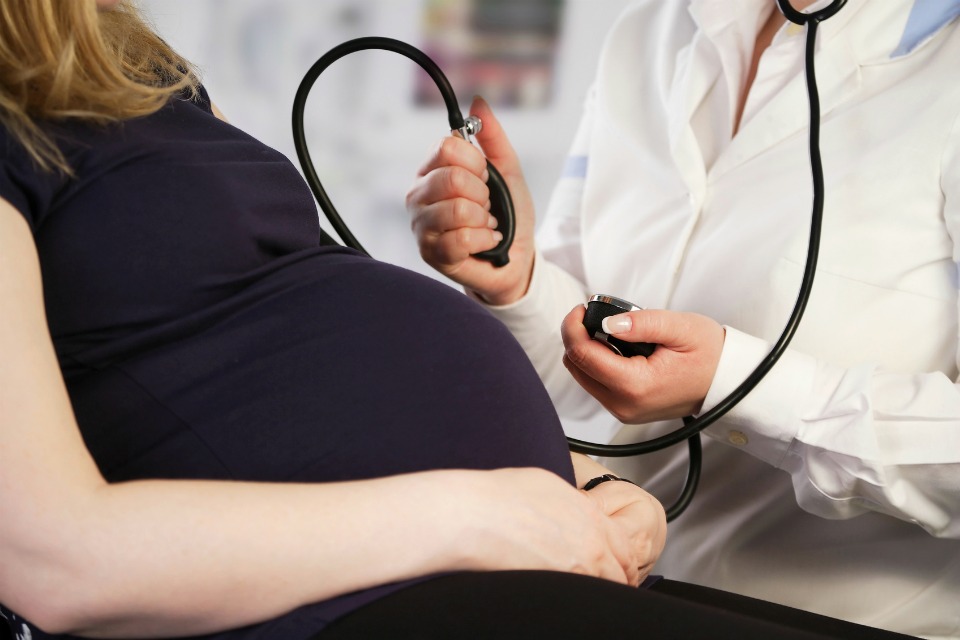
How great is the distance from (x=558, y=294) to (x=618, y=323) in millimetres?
373

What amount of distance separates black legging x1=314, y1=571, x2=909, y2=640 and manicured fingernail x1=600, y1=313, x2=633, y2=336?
29 cm

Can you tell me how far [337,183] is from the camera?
2.54 metres

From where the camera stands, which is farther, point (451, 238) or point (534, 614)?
point (451, 238)

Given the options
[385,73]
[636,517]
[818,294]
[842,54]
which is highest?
[842,54]

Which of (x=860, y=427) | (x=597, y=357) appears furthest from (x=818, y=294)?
(x=597, y=357)

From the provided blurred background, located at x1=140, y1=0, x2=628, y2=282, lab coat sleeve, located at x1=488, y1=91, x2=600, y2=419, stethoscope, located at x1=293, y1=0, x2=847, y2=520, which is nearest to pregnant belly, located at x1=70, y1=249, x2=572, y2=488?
stethoscope, located at x1=293, y1=0, x2=847, y2=520

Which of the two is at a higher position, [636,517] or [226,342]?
[226,342]

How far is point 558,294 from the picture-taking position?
1229 millimetres

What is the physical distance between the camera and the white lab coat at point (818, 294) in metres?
0.92

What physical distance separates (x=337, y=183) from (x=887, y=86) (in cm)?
170

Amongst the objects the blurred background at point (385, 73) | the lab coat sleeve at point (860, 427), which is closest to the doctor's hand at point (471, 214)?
the lab coat sleeve at point (860, 427)

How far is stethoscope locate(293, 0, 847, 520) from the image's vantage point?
0.91 m

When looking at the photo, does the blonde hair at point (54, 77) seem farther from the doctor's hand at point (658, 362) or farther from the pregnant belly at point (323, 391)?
the doctor's hand at point (658, 362)

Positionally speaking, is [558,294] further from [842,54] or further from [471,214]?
[842,54]
